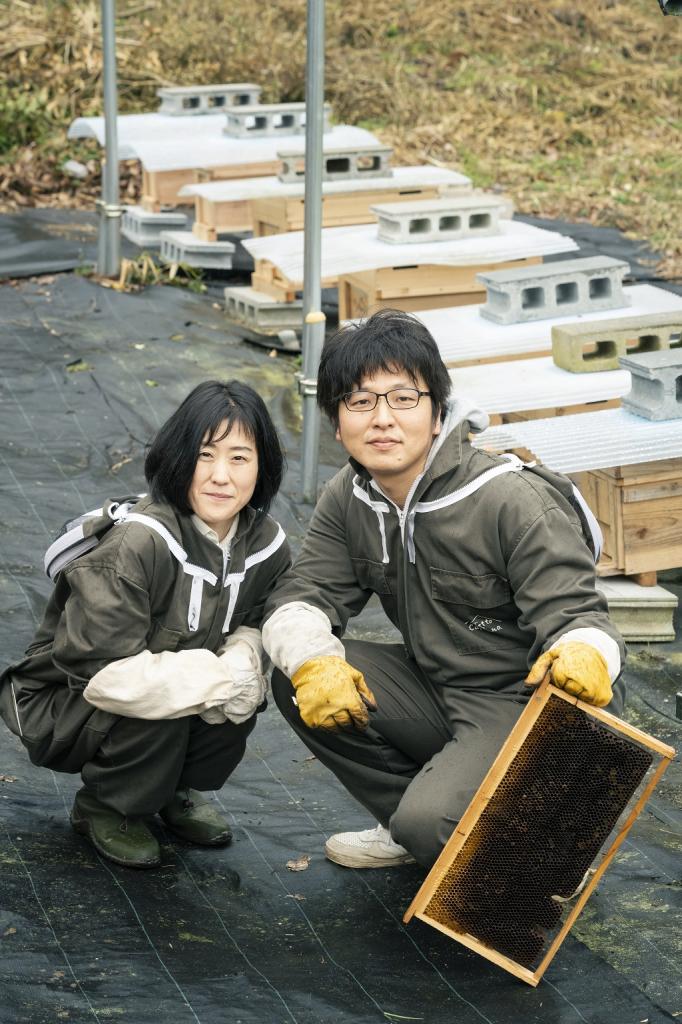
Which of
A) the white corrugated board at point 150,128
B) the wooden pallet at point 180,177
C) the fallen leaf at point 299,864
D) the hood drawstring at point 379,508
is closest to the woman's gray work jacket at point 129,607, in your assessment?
the hood drawstring at point 379,508

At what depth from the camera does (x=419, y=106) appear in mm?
11469

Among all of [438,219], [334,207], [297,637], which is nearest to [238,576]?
[297,637]

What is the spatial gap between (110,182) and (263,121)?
1617 millimetres

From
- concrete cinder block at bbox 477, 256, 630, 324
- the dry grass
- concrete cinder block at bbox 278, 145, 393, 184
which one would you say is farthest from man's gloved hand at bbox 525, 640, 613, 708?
the dry grass

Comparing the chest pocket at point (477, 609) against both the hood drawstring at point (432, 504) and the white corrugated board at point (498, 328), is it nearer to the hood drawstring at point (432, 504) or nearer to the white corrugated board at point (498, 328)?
the hood drawstring at point (432, 504)

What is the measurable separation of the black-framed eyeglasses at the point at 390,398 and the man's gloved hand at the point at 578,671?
0.59 m

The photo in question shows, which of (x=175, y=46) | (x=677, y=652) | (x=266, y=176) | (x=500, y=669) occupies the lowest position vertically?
(x=677, y=652)

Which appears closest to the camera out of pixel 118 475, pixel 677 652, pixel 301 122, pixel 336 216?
pixel 677 652

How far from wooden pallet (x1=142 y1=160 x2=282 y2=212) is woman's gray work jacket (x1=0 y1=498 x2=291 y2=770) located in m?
5.54

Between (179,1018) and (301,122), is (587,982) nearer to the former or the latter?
(179,1018)

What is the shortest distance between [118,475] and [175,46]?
7.49 m

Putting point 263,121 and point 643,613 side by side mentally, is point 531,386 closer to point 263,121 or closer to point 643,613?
point 643,613

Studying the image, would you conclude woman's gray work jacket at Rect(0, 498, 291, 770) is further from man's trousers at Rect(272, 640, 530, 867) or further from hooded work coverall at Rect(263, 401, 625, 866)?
man's trousers at Rect(272, 640, 530, 867)

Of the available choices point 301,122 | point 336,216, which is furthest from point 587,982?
point 301,122
